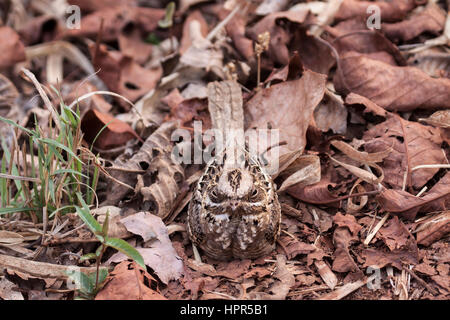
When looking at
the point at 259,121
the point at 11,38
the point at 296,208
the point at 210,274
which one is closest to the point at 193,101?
the point at 259,121

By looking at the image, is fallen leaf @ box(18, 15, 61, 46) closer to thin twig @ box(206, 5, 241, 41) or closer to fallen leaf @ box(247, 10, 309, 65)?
thin twig @ box(206, 5, 241, 41)

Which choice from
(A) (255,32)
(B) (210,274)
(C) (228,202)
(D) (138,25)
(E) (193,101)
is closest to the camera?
(C) (228,202)

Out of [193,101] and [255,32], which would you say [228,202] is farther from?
[255,32]

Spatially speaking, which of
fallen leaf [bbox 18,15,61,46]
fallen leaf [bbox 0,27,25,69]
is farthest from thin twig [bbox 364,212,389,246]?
fallen leaf [bbox 18,15,61,46]

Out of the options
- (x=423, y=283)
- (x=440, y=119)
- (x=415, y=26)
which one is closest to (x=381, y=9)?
(x=415, y=26)

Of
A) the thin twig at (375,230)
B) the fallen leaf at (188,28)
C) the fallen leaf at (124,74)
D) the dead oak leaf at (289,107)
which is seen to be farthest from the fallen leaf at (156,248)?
the fallen leaf at (188,28)

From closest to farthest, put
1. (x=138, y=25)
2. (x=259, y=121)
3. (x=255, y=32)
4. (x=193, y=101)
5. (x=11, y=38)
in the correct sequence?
(x=259, y=121) → (x=193, y=101) → (x=255, y=32) → (x=11, y=38) → (x=138, y=25)
